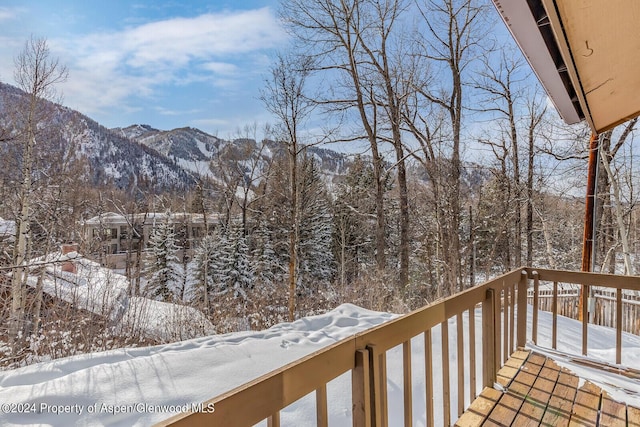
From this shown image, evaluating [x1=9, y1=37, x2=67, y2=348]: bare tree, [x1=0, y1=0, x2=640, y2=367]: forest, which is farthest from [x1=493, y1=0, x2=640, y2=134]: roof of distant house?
[x1=9, y1=37, x2=67, y2=348]: bare tree

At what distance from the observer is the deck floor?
2119 millimetres

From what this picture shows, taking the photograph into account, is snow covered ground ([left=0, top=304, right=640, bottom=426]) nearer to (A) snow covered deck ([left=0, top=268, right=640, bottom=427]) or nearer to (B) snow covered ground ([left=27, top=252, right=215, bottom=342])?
(A) snow covered deck ([left=0, top=268, right=640, bottom=427])

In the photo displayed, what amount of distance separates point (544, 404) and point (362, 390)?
1.79 meters

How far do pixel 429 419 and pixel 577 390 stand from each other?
1567 millimetres

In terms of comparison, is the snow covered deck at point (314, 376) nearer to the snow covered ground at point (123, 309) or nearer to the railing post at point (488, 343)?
the railing post at point (488, 343)

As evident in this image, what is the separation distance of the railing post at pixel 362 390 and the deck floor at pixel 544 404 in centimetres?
114

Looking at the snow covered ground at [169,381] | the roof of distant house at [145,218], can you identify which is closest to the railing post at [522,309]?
the snow covered ground at [169,381]

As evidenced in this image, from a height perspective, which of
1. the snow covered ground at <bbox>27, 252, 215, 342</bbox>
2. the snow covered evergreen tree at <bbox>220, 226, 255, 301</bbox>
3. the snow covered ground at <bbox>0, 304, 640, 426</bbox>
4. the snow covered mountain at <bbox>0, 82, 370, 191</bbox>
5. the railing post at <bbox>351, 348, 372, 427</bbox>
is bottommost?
the snow covered evergreen tree at <bbox>220, 226, 255, 301</bbox>

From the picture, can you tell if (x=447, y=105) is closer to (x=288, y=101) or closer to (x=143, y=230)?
(x=288, y=101)

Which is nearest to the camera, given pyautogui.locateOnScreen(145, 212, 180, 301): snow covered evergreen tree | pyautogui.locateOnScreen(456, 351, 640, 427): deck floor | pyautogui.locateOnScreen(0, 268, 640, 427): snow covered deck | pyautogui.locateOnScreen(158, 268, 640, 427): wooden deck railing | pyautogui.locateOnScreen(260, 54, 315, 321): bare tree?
pyautogui.locateOnScreen(158, 268, 640, 427): wooden deck railing

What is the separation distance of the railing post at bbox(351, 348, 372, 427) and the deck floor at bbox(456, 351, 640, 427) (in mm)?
1137

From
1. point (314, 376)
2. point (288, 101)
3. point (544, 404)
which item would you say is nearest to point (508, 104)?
point (288, 101)

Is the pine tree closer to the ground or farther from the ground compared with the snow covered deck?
closer to the ground

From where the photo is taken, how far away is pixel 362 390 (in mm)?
1331
